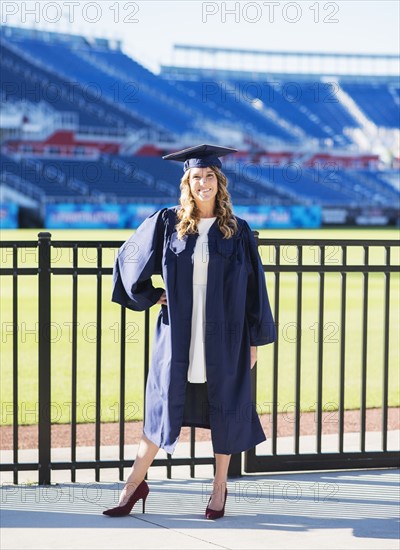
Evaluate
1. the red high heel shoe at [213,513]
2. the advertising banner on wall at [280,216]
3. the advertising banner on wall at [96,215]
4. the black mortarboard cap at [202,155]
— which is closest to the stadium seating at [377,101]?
the advertising banner on wall at [280,216]

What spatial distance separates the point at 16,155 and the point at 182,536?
4860 cm

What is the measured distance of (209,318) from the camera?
4230 millimetres

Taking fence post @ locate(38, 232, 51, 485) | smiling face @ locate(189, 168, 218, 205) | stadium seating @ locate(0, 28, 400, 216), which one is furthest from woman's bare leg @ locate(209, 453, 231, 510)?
stadium seating @ locate(0, 28, 400, 216)

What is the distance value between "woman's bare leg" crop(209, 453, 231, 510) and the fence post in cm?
97

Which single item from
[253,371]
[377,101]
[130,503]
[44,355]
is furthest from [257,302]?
[377,101]

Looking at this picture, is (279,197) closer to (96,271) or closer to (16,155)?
(16,155)

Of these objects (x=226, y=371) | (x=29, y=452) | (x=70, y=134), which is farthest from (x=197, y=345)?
(x=70, y=134)

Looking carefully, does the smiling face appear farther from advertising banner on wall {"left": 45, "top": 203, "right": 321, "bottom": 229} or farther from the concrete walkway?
advertising banner on wall {"left": 45, "top": 203, "right": 321, "bottom": 229}

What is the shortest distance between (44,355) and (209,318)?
1073 millimetres

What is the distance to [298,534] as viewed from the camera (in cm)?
418

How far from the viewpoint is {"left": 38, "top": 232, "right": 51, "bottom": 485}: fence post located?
15.9 ft

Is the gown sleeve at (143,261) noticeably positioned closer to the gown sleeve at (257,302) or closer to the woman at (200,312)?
the woman at (200,312)

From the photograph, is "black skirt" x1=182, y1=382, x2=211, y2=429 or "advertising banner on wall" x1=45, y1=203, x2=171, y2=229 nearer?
"black skirt" x1=182, y1=382, x2=211, y2=429

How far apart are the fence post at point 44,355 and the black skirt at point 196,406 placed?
2.75 feet
